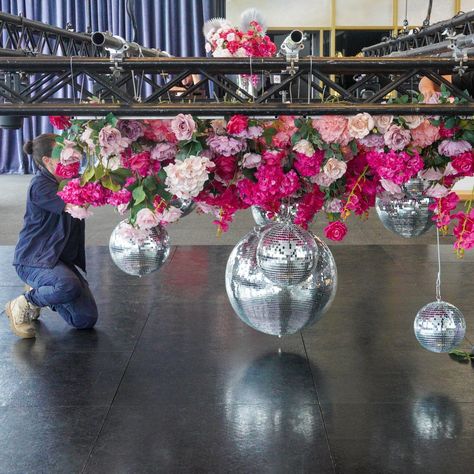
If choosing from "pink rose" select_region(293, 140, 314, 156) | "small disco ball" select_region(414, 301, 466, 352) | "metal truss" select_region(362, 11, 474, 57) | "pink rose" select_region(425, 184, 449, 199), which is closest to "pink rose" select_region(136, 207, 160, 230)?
"pink rose" select_region(293, 140, 314, 156)

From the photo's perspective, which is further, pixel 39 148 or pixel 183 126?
pixel 39 148

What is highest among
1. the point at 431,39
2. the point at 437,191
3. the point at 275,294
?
the point at 431,39

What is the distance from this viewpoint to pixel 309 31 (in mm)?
10945

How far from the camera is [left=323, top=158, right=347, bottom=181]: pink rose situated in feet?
8.70

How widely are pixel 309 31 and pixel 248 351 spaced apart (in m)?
7.69

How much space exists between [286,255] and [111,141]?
0.69 metres

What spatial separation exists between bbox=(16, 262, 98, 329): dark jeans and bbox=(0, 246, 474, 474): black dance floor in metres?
0.10

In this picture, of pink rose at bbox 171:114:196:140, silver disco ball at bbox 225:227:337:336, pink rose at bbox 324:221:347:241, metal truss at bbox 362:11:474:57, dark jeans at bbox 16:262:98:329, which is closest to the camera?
pink rose at bbox 171:114:196:140

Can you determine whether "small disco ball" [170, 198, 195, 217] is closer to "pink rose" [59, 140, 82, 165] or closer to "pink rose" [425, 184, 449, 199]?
"pink rose" [59, 140, 82, 165]

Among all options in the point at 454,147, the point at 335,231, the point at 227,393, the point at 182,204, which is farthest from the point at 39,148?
the point at 454,147

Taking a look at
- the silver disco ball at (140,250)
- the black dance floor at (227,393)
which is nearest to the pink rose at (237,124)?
the silver disco ball at (140,250)

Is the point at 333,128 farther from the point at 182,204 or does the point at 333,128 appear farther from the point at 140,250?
the point at 140,250

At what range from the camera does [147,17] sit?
11.8 metres

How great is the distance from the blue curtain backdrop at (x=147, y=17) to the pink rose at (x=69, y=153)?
9.12 meters
